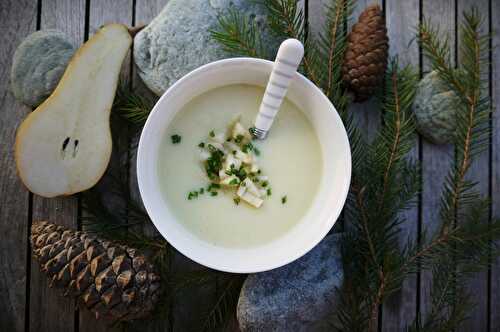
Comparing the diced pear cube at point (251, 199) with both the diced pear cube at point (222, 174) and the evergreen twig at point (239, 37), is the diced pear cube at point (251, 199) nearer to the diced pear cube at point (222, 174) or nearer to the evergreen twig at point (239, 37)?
the diced pear cube at point (222, 174)

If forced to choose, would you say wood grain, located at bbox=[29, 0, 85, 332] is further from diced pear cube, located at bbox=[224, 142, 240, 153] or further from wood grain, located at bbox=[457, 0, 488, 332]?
wood grain, located at bbox=[457, 0, 488, 332]

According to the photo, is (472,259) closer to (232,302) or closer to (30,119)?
(232,302)

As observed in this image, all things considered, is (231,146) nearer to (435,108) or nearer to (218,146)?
(218,146)

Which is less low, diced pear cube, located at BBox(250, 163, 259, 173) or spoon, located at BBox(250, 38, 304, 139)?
spoon, located at BBox(250, 38, 304, 139)

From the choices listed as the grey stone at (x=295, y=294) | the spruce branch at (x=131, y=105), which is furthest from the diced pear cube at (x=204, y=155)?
the grey stone at (x=295, y=294)

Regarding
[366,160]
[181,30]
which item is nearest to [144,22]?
[181,30]

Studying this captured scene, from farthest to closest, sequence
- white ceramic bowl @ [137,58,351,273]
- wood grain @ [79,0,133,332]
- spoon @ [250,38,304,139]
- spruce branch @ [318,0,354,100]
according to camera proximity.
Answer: wood grain @ [79,0,133,332], spruce branch @ [318,0,354,100], white ceramic bowl @ [137,58,351,273], spoon @ [250,38,304,139]

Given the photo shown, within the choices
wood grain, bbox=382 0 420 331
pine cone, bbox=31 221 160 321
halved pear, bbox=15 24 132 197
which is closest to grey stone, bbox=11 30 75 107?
halved pear, bbox=15 24 132 197
